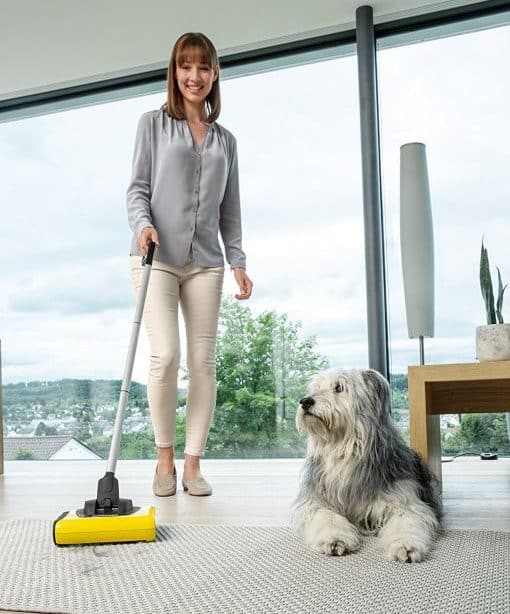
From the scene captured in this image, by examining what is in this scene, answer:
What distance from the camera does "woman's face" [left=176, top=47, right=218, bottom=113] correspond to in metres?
2.96

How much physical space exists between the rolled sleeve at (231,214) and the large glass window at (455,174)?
1.29m

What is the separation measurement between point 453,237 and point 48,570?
10.1ft

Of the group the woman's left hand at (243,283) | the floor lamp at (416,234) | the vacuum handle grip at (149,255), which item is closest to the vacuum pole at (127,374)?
the vacuum handle grip at (149,255)

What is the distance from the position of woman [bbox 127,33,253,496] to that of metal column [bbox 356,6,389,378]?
1203 mm

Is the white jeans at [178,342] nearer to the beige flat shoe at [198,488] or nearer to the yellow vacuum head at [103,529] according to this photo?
the beige flat shoe at [198,488]

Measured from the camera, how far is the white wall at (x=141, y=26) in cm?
408

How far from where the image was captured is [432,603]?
1.45 metres

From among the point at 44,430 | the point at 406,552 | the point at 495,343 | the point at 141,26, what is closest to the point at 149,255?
the point at 495,343

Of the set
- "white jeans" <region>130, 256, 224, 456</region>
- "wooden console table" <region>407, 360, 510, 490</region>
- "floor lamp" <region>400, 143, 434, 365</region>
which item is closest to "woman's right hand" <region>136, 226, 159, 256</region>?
"white jeans" <region>130, 256, 224, 456</region>

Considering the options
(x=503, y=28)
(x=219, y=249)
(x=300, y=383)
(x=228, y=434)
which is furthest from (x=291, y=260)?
(x=503, y=28)

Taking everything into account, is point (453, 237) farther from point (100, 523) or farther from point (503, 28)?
point (100, 523)

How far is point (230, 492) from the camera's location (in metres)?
3.12

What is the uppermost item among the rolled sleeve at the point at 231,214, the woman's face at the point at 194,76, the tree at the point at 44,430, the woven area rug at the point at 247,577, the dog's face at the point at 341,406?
the woman's face at the point at 194,76

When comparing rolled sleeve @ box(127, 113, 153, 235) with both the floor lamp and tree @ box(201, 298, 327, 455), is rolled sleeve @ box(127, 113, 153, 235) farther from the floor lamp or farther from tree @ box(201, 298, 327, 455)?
tree @ box(201, 298, 327, 455)
